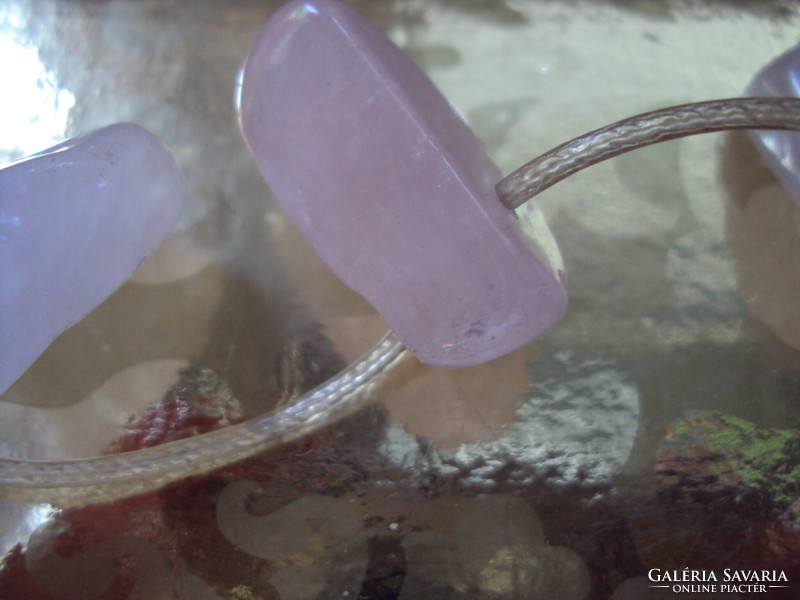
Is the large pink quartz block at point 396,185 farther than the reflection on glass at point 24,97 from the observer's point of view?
No

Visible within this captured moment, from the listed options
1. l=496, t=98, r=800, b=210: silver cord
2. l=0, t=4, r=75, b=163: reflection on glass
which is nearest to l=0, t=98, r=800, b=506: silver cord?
l=496, t=98, r=800, b=210: silver cord

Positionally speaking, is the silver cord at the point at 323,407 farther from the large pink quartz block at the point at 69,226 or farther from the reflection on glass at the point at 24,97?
the reflection on glass at the point at 24,97

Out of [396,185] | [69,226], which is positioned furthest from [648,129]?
[69,226]

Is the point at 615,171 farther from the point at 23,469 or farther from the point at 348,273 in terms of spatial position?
the point at 23,469

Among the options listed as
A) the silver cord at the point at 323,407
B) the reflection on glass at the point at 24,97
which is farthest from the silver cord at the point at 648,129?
the reflection on glass at the point at 24,97

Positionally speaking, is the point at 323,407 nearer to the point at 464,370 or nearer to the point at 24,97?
the point at 464,370

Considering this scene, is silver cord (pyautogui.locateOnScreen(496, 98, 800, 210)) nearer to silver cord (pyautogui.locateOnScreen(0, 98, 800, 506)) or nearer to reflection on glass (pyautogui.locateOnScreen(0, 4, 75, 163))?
silver cord (pyautogui.locateOnScreen(0, 98, 800, 506))

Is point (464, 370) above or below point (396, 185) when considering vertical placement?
below
